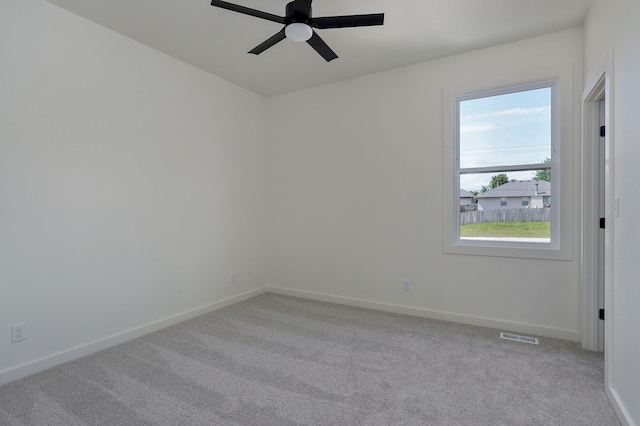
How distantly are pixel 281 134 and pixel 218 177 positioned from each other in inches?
44.9

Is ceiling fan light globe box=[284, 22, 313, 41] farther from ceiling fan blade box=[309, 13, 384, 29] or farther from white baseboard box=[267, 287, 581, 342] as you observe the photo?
white baseboard box=[267, 287, 581, 342]

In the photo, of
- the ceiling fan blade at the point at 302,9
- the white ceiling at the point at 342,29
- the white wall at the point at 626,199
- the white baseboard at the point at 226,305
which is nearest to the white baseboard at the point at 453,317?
the white baseboard at the point at 226,305

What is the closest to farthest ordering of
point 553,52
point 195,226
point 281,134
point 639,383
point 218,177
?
1. point 639,383
2. point 553,52
3. point 195,226
4. point 218,177
5. point 281,134

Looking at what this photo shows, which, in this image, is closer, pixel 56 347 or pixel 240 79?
pixel 56 347

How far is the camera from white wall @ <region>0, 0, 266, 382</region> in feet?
7.75

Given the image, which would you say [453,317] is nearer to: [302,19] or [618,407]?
[618,407]

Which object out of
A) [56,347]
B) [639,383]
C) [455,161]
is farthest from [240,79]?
[639,383]

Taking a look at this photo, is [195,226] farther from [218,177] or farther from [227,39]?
[227,39]

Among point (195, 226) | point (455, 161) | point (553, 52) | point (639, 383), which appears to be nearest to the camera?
point (639, 383)

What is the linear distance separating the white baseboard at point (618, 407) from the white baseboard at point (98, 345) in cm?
353

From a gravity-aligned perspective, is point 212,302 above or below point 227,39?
below

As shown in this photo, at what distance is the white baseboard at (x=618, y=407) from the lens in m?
1.71

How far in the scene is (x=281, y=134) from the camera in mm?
4574

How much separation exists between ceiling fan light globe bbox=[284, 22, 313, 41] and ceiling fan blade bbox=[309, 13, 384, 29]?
54 millimetres
